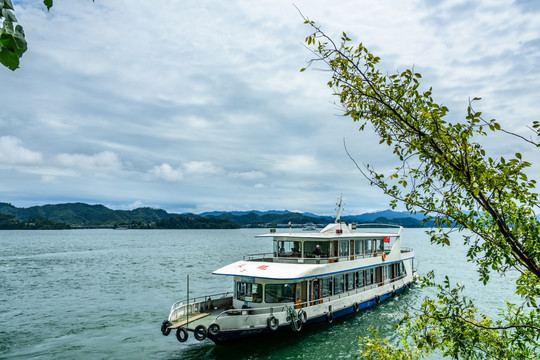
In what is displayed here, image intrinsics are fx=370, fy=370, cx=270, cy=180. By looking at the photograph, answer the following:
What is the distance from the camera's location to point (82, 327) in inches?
998

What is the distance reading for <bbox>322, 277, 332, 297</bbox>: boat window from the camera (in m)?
23.7

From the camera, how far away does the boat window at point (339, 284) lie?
81.3 ft

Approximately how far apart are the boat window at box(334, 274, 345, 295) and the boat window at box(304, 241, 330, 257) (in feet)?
6.23

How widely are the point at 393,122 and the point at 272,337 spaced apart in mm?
19086

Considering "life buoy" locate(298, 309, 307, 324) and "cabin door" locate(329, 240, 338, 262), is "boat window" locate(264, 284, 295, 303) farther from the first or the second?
"cabin door" locate(329, 240, 338, 262)

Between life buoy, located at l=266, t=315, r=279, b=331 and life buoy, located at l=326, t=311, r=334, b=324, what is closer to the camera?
life buoy, located at l=266, t=315, r=279, b=331

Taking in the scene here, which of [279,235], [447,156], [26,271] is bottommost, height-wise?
[26,271]

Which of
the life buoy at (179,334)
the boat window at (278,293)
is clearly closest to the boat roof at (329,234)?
the boat window at (278,293)

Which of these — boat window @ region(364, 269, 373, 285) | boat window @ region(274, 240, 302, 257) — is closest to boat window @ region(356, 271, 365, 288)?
boat window @ region(364, 269, 373, 285)

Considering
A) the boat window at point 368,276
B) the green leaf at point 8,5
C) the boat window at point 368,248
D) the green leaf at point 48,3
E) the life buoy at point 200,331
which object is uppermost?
the green leaf at point 48,3

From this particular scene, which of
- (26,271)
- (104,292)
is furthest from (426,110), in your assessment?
(26,271)

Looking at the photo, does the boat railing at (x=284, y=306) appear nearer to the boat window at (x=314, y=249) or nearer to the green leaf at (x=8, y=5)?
the boat window at (x=314, y=249)

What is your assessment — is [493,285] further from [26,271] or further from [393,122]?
[26,271]

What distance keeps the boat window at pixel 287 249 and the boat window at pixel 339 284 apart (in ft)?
10.3
